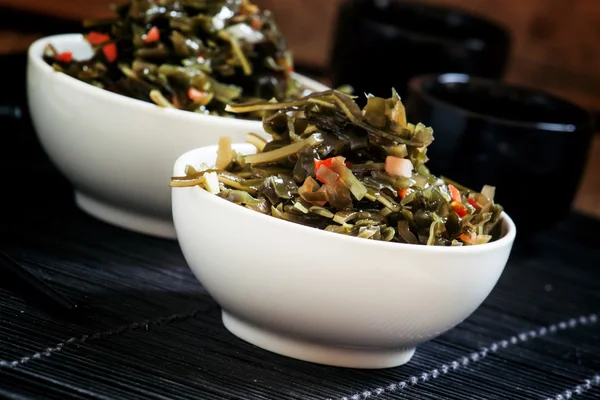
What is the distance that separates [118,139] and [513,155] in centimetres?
69

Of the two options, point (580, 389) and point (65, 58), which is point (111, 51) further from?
point (580, 389)

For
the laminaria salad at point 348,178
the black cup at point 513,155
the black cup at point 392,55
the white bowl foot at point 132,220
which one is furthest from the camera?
the black cup at point 392,55

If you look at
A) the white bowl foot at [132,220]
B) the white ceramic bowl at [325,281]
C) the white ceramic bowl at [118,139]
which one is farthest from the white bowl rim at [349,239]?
the white bowl foot at [132,220]

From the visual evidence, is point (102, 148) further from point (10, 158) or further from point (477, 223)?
point (477, 223)

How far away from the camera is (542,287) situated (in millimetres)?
1622

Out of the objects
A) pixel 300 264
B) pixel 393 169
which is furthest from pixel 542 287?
pixel 300 264

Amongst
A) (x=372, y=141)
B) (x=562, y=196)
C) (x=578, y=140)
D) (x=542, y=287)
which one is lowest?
(x=542, y=287)

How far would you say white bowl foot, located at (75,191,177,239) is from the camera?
1.49 m

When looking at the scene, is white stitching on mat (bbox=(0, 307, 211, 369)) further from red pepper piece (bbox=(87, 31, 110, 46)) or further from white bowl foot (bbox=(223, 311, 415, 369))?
red pepper piece (bbox=(87, 31, 110, 46))

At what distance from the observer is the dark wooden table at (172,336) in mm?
1036

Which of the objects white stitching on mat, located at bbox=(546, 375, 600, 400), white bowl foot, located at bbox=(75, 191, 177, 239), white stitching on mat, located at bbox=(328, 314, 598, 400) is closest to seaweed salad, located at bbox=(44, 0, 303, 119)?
white bowl foot, located at bbox=(75, 191, 177, 239)

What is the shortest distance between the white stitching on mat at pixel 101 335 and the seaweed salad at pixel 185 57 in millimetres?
340

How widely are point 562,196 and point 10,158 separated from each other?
1.00 m

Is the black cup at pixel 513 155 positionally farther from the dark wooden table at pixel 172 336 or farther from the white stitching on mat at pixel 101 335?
the white stitching on mat at pixel 101 335
